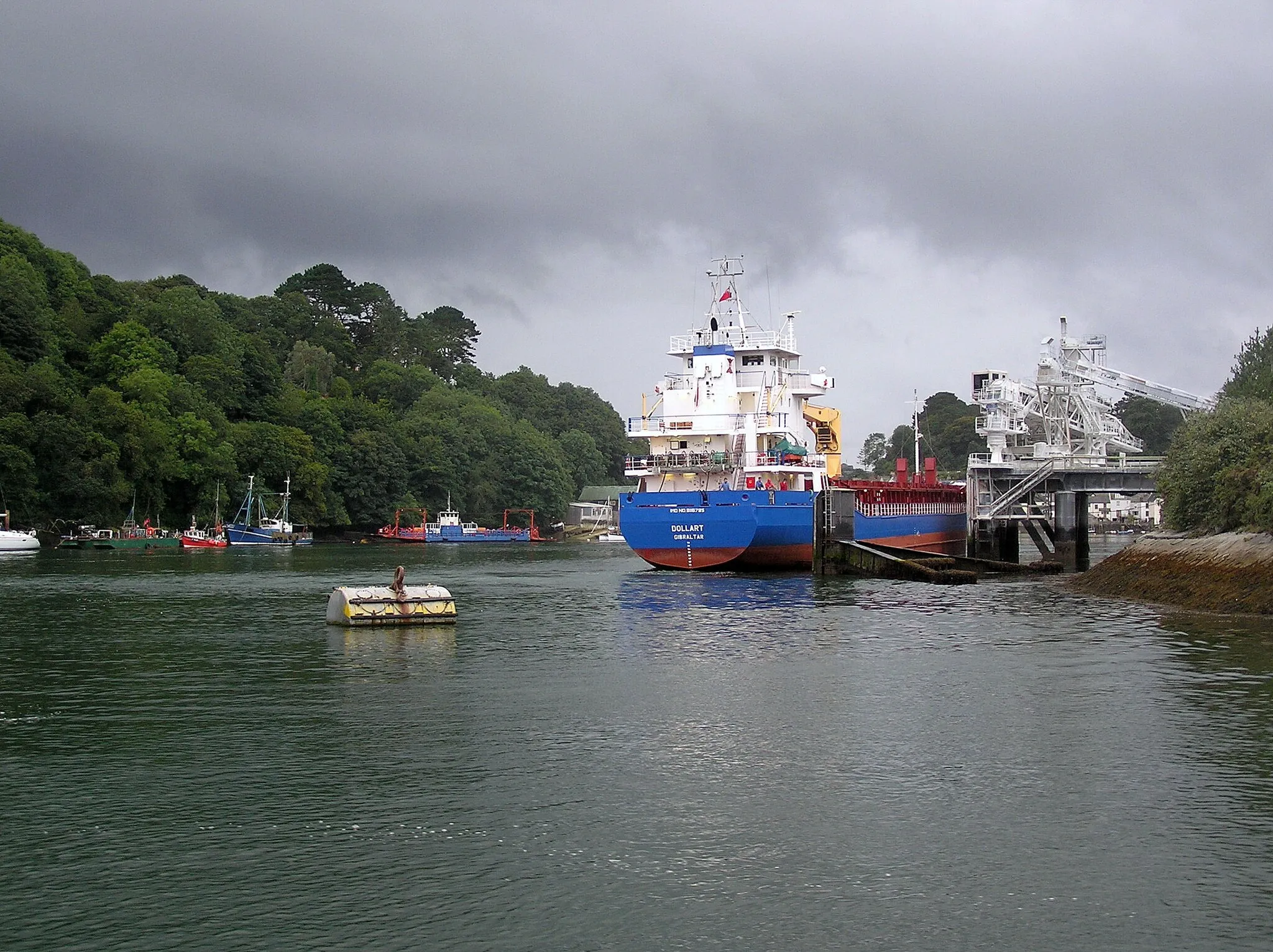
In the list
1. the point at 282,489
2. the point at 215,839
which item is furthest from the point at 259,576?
the point at 282,489

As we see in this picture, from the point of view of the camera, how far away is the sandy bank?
35.4 m

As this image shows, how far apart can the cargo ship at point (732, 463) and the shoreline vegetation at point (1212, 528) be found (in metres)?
11.8

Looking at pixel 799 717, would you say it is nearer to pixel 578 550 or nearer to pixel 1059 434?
pixel 1059 434

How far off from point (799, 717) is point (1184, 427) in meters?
36.3

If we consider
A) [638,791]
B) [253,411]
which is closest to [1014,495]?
[638,791]

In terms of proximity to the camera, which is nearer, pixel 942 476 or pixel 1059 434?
pixel 1059 434

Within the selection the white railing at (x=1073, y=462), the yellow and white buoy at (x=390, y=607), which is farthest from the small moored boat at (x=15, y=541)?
the white railing at (x=1073, y=462)

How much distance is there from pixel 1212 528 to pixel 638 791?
33.2 metres

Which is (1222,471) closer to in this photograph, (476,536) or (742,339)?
(742,339)

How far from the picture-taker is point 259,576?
2295 inches

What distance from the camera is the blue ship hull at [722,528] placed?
5162 cm

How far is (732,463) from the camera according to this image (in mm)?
54094

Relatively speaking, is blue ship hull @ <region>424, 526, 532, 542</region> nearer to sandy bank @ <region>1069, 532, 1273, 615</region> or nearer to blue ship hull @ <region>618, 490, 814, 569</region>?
blue ship hull @ <region>618, 490, 814, 569</region>

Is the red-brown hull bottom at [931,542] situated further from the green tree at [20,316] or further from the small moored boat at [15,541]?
the green tree at [20,316]
